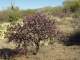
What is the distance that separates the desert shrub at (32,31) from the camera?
14609 millimetres

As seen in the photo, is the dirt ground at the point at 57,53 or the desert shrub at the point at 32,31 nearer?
the dirt ground at the point at 57,53

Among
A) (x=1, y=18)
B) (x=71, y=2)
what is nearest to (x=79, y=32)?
(x=1, y=18)

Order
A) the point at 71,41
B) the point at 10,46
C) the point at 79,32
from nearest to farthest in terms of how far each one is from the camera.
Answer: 1. the point at 10,46
2. the point at 71,41
3. the point at 79,32

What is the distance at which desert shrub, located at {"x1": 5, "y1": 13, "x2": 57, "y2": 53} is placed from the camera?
14.6m

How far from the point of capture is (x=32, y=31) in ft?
48.1

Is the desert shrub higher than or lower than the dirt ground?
higher

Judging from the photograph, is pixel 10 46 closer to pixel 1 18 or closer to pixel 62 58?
pixel 62 58

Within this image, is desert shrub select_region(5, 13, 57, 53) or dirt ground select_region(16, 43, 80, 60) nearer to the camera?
dirt ground select_region(16, 43, 80, 60)

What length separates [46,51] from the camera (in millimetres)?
15883

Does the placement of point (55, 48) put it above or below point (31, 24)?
below

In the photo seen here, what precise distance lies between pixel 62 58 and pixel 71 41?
5106 mm

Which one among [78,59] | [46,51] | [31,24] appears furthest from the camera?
[46,51]

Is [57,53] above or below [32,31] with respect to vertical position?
below

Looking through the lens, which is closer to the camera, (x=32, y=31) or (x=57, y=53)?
(x=32, y=31)
